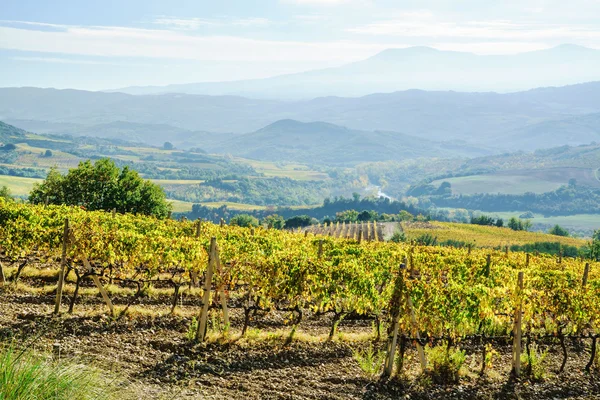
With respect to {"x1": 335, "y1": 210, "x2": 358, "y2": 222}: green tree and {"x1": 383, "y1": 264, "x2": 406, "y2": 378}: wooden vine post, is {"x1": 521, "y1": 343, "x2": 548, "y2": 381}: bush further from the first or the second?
{"x1": 335, "y1": 210, "x2": 358, "y2": 222}: green tree

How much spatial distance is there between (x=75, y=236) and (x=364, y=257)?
950 centimetres

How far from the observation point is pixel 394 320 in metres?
12.6

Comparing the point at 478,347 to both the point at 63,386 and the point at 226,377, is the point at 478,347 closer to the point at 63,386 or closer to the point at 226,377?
the point at 226,377

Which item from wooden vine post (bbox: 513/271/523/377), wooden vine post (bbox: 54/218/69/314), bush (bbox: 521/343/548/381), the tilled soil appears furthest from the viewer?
wooden vine post (bbox: 54/218/69/314)

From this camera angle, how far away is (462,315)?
13023 millimetres

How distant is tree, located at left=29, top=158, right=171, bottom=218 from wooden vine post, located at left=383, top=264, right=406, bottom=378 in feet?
132

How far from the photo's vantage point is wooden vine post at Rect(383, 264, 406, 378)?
12.3m

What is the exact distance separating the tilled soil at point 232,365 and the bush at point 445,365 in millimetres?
222

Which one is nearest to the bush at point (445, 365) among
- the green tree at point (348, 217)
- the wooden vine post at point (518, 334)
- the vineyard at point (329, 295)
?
the vineyard at point (329, 295)

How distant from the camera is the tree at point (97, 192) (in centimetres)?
4984

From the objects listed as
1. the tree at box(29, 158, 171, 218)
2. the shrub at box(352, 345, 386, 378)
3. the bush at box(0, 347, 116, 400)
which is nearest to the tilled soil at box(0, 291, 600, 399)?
the shrub at box(352, 345, 386, 378)

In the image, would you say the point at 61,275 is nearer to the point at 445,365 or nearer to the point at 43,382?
the point at 43,382

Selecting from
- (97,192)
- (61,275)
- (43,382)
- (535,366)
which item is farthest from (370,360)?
(97,192)

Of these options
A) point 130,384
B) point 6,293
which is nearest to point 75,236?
point 6,293
